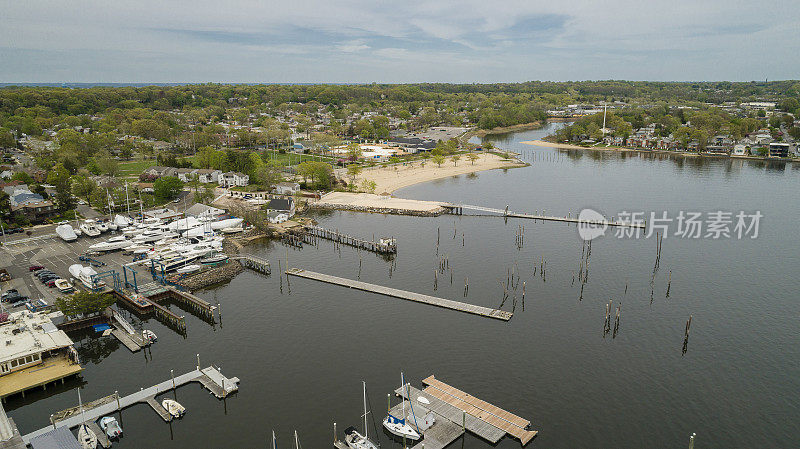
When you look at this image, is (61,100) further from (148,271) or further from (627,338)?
(627,338)

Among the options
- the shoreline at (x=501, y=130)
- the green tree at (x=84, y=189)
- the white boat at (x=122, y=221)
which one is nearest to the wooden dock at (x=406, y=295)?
the white boat at (x=122, y=221)

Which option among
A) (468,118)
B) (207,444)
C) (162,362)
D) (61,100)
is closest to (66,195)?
(162,362)

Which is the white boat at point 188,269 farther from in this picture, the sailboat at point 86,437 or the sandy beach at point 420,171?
the sandy beach at point 420,171

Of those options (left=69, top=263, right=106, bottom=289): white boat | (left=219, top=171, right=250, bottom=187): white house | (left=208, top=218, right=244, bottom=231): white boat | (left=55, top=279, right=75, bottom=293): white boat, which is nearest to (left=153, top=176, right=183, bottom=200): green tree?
(left=219, top=171, right=250, bottom=187): white house

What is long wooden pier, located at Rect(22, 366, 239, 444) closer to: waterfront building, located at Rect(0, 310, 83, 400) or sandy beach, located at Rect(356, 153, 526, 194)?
waterfront building, located at Rect(0, 310, 83, 400)

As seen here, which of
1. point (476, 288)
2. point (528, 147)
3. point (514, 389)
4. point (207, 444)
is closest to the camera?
point (207, 444)
